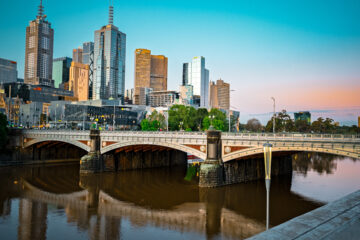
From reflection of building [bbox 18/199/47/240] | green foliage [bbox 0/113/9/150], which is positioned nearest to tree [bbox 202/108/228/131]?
green foliage [bbox 0/113/9/150]

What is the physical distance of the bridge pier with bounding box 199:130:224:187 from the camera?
39.7 metres

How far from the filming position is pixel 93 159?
5319 centimetres

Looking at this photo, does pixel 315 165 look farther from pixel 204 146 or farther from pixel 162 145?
pixel 162 145

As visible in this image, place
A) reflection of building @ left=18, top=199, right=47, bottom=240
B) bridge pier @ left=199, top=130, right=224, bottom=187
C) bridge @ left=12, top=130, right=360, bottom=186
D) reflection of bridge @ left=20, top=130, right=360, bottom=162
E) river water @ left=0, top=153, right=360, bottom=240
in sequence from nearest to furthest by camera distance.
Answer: reflection of building @ left=18, top=199, right=47, bottom=240, river water @ left=0, top=153, right=360, bottom=240, reflection of bridge @ left=20, top=130, right=360, bottom=162, bridge @ left=12, top=130, right=360, bottom=186, bridge pier @ left=199, top=130, right=224, bottom=187

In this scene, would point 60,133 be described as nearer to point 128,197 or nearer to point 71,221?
point 128,197

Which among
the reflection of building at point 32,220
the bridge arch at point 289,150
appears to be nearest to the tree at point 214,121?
the bridge arch at point 289,150

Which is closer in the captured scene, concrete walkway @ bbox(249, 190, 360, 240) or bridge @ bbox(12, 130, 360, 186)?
concrete walkway @ bbox(249, 190, 360, 240)

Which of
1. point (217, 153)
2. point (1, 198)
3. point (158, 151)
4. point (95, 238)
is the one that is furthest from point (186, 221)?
point (158, 151)

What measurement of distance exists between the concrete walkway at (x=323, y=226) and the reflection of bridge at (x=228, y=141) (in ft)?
66.9

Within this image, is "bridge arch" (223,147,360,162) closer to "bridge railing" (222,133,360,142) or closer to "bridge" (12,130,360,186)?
"bridge" (12,130,360,186)

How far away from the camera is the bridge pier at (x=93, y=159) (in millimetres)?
52781

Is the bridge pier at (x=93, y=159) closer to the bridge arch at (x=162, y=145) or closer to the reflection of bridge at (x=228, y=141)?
the reflection of bridge at (x=228, y=141)

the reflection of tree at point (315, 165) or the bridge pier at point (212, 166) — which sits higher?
the bridge pier at point (212, 166)

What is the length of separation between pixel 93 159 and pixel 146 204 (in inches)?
891
